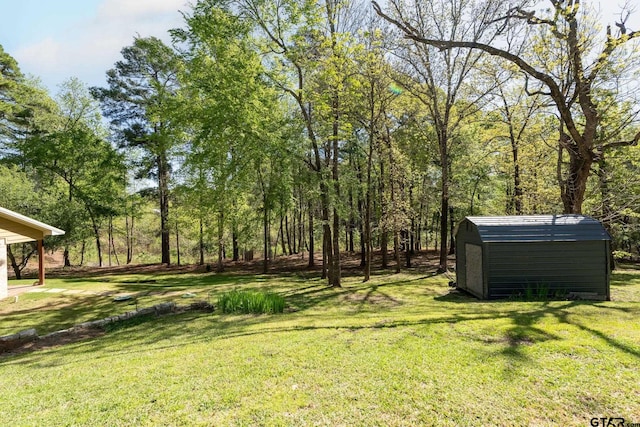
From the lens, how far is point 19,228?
12.5m

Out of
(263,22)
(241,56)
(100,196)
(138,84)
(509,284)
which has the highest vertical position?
(138,84)

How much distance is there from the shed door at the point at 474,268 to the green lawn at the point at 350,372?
1.84 m

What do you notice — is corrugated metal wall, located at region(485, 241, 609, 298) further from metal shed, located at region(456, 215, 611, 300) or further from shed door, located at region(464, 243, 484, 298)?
shed door, located at region(464, 243, 484, 298)

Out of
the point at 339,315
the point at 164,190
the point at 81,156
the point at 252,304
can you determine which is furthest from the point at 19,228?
the point at 339,315

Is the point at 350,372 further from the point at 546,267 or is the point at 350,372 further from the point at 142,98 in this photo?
the point at 142,98

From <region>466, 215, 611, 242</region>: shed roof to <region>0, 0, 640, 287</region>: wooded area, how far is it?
466 millimetres

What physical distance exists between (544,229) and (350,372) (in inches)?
312

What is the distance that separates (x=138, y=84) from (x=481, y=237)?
898 inches

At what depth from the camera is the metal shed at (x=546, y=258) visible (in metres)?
9.16

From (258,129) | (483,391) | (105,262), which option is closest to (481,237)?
(483,391)

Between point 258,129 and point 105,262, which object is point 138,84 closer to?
point 258,129

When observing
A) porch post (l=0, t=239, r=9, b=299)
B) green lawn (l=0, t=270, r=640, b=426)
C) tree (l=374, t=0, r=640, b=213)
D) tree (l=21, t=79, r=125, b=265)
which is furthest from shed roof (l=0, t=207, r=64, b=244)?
tree (l=374, t=0, r=640, b=213)

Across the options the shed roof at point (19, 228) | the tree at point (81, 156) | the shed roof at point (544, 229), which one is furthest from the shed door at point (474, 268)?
the tree at point (81, 156)

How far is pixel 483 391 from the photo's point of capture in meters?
3.60
